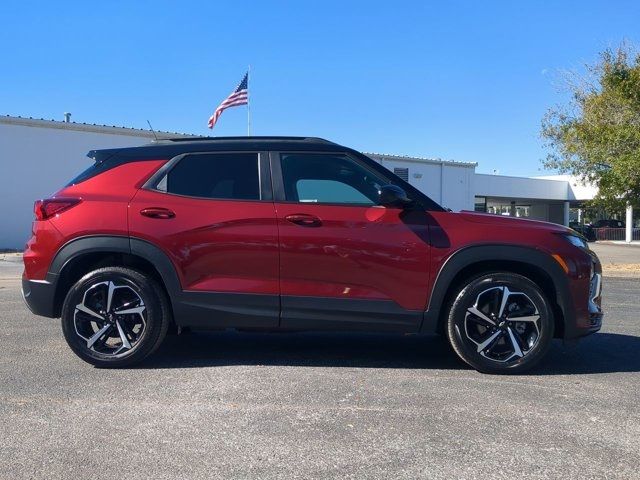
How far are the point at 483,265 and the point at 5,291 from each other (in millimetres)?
8518

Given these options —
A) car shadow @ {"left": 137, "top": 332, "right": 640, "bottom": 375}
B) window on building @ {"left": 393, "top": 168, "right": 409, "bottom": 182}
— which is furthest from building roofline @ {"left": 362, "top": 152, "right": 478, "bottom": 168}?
car shadow @ {"left": 137, "top": 332, "right": 640, "bottom": 375}

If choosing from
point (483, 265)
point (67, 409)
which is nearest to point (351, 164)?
point (483, 265)

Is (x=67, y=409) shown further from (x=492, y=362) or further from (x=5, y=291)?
(x=5, y=291)

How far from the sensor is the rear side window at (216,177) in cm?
507

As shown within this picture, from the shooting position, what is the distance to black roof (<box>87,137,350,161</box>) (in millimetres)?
5163

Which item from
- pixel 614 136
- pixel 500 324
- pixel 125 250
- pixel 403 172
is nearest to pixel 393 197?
pixel 500 324

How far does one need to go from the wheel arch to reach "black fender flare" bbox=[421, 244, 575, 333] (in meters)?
2.12

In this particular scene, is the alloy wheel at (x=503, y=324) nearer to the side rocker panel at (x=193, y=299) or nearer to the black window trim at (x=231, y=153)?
the side rocker panel at (x=193, y=299)

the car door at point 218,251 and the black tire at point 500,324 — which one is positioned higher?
the car door at point 218,251

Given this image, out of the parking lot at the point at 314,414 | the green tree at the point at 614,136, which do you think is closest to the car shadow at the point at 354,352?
the parking lot at the point at 314,414

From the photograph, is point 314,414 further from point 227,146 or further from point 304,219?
point 227,146

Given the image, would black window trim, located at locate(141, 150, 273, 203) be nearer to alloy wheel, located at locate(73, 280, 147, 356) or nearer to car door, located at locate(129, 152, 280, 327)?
car door, located at locate(129, 152, 280, 327)

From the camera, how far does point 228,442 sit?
356 cm

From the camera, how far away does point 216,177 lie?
203 inches
